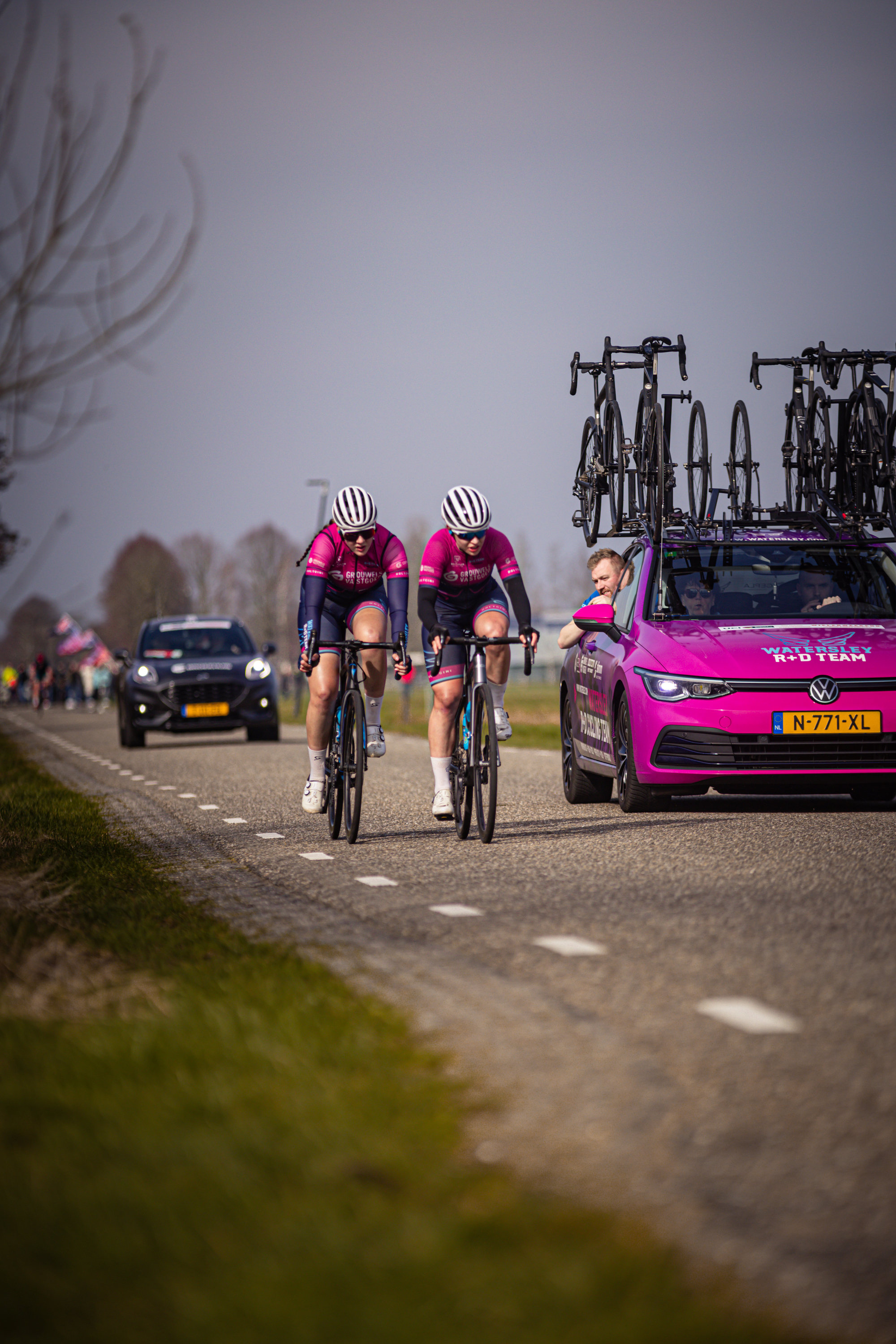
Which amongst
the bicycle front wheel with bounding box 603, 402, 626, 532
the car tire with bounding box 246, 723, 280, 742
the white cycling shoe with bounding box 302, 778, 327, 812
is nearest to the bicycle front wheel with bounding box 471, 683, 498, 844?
the white cycling shoe with bounding box 302, 778, 327, 812

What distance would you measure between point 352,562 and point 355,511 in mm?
480

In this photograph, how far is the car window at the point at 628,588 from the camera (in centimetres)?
1143

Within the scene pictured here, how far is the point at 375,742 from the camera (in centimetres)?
991

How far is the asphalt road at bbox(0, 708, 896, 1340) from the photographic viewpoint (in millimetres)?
2977

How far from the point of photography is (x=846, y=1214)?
294cm

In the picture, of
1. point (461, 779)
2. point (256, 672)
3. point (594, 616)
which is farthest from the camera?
point (256, 672)

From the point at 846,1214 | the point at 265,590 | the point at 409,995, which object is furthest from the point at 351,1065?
the point at 265,590

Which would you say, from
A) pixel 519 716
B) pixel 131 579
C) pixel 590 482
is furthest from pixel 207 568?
pixel 590 482

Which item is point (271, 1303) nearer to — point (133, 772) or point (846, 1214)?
point (846, 1214)

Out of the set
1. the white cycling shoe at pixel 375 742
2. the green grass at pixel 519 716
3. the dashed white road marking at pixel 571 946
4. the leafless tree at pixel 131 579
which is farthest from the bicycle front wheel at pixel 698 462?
the leafless tree at pixel 131 579

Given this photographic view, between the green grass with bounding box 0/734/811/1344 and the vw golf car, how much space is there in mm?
18302

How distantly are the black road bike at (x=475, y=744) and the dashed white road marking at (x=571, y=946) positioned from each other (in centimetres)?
321

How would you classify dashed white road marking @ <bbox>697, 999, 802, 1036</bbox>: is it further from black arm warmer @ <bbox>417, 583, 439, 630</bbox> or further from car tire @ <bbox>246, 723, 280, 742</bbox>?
car tire @ <bbox>246, 723, 280, 742</bbox>

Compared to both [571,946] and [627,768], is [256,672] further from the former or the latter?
[571,946]
